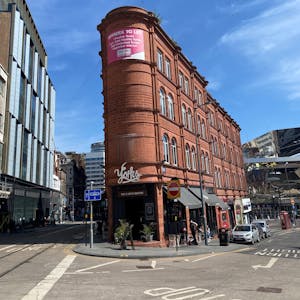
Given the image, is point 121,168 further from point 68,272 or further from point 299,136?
point 299,136

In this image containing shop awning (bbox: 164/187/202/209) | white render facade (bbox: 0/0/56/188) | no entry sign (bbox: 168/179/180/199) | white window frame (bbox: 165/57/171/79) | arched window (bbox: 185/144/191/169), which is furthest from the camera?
white render facade (bbox: 0/0/56/188)

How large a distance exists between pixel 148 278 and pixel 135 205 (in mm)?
13056

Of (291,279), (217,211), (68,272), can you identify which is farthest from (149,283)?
(217,211)

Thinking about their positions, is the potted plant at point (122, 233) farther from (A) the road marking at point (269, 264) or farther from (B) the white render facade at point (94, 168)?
(B) the white render facade at point (94, 168)

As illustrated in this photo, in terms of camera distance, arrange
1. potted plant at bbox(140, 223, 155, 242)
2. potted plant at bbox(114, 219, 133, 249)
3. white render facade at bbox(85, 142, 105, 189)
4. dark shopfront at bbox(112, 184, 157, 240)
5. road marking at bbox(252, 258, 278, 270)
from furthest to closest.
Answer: white render facade at bbox(85, 142, 105, 189), dark shopfront at bbox(112, 184, 157, 240), potted plant at bbox(140, 223, 155, 242), potted plant at bbox(114, 219, 133, 249), road marking at bbox(252, 258, 278, 270)

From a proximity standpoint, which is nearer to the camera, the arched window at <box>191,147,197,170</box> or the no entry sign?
the no entry sign

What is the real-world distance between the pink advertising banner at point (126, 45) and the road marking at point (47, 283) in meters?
16.1

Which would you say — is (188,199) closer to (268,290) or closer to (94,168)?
(268,290)

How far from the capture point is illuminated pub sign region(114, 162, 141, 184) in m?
23.4

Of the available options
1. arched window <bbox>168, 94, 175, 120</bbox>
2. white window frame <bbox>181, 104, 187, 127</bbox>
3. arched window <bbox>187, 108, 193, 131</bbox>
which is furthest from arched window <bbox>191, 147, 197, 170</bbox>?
arched window <bbox>168, 94, 175, 120</bbox>

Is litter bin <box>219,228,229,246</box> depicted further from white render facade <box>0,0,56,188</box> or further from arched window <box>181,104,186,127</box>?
white render facade <box>0,0,56,188</box>

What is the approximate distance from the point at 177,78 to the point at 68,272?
22.9 meters

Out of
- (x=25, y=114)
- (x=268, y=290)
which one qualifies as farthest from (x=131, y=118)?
(x=25, y=114)

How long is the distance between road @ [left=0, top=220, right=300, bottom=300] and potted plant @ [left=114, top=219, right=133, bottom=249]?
3.44m
